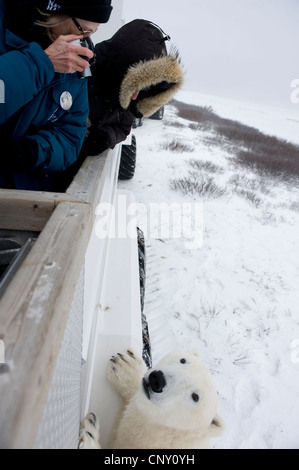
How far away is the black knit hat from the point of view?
1095 millimetres

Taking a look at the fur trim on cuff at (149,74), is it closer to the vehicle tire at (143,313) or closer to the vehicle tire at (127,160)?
the vehicle tire at (143,313)

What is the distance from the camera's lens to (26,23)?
1096 millimetres

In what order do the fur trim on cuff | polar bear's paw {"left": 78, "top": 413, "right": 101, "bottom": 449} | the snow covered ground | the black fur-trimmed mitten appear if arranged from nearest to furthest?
1. polar bear's paw {"left": 78, "top": 413, "right": 101, "bottom": 449}
2. the black fur-trimmed mitten
3. the fur trim on cuff
4. the snow covered ground

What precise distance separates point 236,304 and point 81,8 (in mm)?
3145

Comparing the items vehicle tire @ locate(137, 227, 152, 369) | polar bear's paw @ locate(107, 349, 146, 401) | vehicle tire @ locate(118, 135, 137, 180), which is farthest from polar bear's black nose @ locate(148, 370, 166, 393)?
vehicle tire @ locate(118, 135, 137, 180)

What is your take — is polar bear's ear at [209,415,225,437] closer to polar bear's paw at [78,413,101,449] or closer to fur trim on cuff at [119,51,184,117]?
polar bear's paw at [78,413,101,449]

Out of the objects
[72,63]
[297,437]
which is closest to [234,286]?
[297,437]

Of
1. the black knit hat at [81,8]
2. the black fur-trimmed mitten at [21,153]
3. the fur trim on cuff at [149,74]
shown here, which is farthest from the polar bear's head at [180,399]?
the fur trim on cuff at [149,74]

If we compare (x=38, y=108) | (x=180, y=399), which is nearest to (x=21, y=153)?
(x=38, y=108)

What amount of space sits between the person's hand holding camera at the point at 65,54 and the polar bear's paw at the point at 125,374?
4.60ft

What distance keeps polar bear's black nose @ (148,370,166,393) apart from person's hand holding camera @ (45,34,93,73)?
1.37 m

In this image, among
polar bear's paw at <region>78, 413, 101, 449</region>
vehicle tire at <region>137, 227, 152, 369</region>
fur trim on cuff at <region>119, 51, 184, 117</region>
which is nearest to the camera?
polar bear's paw at <region>78, 413, 101, 449</region>

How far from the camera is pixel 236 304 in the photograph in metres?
3.28

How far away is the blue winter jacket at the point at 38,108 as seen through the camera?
Answer: 3.33ft
